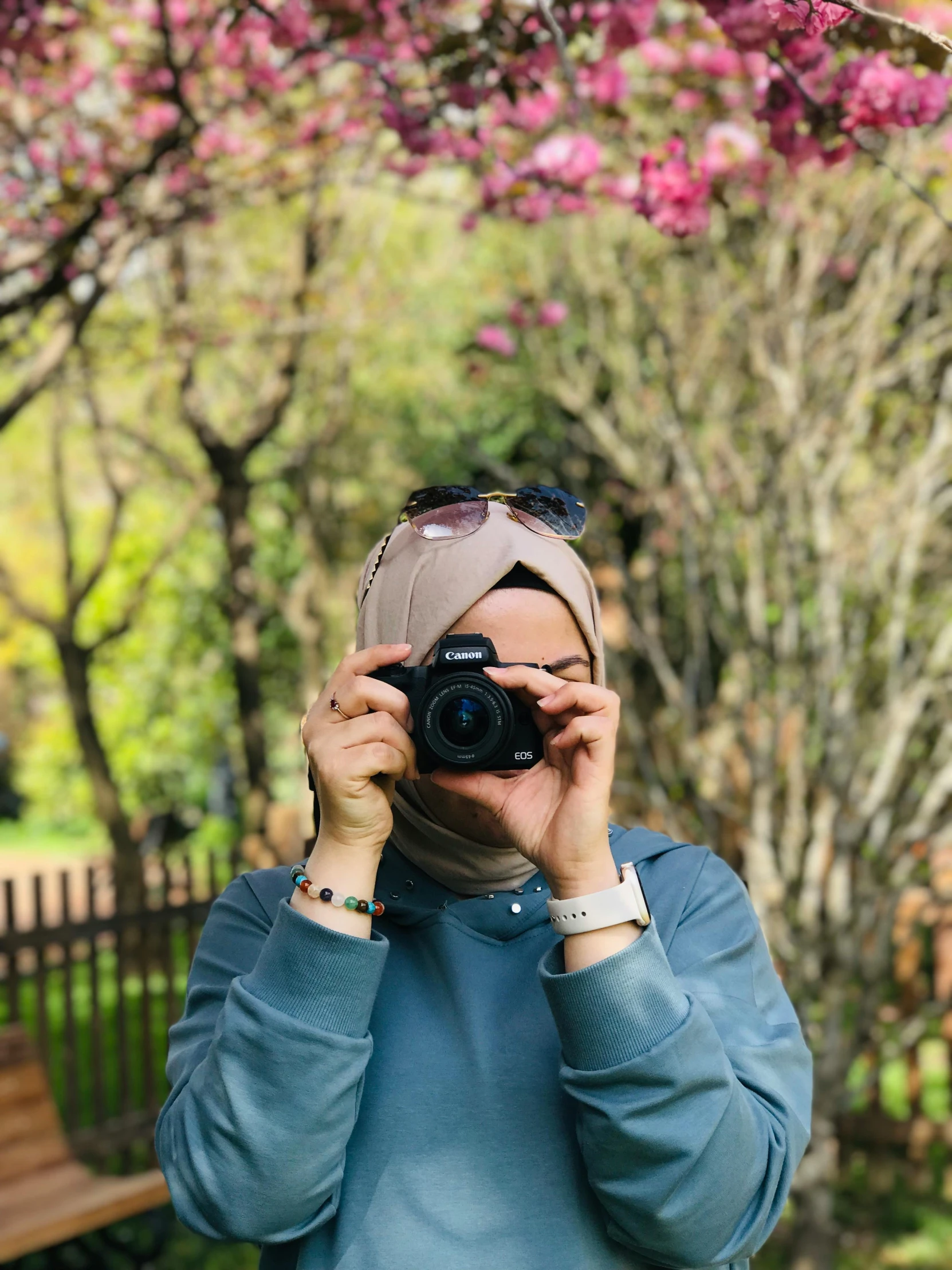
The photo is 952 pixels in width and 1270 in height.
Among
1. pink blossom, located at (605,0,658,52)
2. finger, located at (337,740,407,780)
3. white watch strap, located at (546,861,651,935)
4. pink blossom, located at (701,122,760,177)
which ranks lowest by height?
white watch strap, located at (546,861,651,935)

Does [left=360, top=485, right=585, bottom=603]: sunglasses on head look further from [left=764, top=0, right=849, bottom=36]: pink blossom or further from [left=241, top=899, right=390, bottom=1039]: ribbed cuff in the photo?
[left=764, top=0, right=849, bottom=36]: pink blossom

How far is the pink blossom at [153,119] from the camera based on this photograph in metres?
5.67

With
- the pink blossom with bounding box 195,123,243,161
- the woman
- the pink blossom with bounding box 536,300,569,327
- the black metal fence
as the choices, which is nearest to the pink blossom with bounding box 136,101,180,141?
the pink blossom with bounding box 195,123,243,161

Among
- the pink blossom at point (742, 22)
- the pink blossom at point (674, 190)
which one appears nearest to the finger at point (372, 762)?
the pink blossom at point (742, 22)

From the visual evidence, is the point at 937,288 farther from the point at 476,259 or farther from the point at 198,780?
the point at 198,780

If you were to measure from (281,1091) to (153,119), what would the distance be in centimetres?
566

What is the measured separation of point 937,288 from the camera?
184 inches

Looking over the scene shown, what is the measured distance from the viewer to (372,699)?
1.30m

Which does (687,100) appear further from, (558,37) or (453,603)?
(453,603)

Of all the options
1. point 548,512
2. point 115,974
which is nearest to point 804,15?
point 548,512

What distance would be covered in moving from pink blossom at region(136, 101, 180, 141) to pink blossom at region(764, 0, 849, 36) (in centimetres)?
493

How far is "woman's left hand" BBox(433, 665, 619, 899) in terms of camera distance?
122 centimetres

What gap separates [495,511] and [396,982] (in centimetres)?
56

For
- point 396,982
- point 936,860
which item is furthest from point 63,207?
point 936,860
